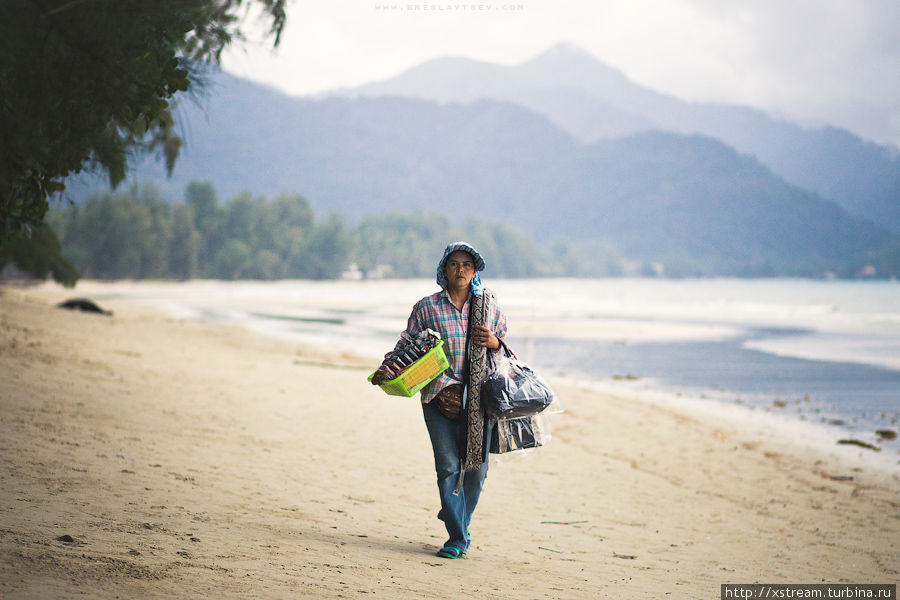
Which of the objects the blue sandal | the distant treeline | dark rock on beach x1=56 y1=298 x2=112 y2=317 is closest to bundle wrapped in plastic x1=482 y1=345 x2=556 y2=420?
the blue sandal

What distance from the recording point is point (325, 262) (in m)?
120

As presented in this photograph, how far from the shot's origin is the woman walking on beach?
4.53 meters

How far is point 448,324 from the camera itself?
15.0 ft

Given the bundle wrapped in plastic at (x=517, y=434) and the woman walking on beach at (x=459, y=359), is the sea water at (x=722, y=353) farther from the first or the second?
the woman walking on beach at (x=459, y=359)

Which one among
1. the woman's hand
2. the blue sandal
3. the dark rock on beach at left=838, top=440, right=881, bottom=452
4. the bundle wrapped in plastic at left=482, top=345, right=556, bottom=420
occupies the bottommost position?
the blue sandal

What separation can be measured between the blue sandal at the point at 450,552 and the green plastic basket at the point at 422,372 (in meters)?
1.16

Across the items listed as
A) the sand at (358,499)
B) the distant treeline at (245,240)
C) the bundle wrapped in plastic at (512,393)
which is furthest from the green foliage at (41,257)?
the distant treeline at (245,240)

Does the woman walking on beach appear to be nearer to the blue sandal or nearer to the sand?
the blue sandal

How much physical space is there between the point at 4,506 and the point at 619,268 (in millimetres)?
191347

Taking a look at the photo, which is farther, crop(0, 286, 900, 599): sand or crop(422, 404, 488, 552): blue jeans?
crop(422, 404, 488, 552): blue jeans

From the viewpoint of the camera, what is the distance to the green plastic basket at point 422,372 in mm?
4305

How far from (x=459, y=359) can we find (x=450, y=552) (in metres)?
1.25

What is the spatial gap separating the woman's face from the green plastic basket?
0.41 metres

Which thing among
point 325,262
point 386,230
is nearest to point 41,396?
point 325,262
